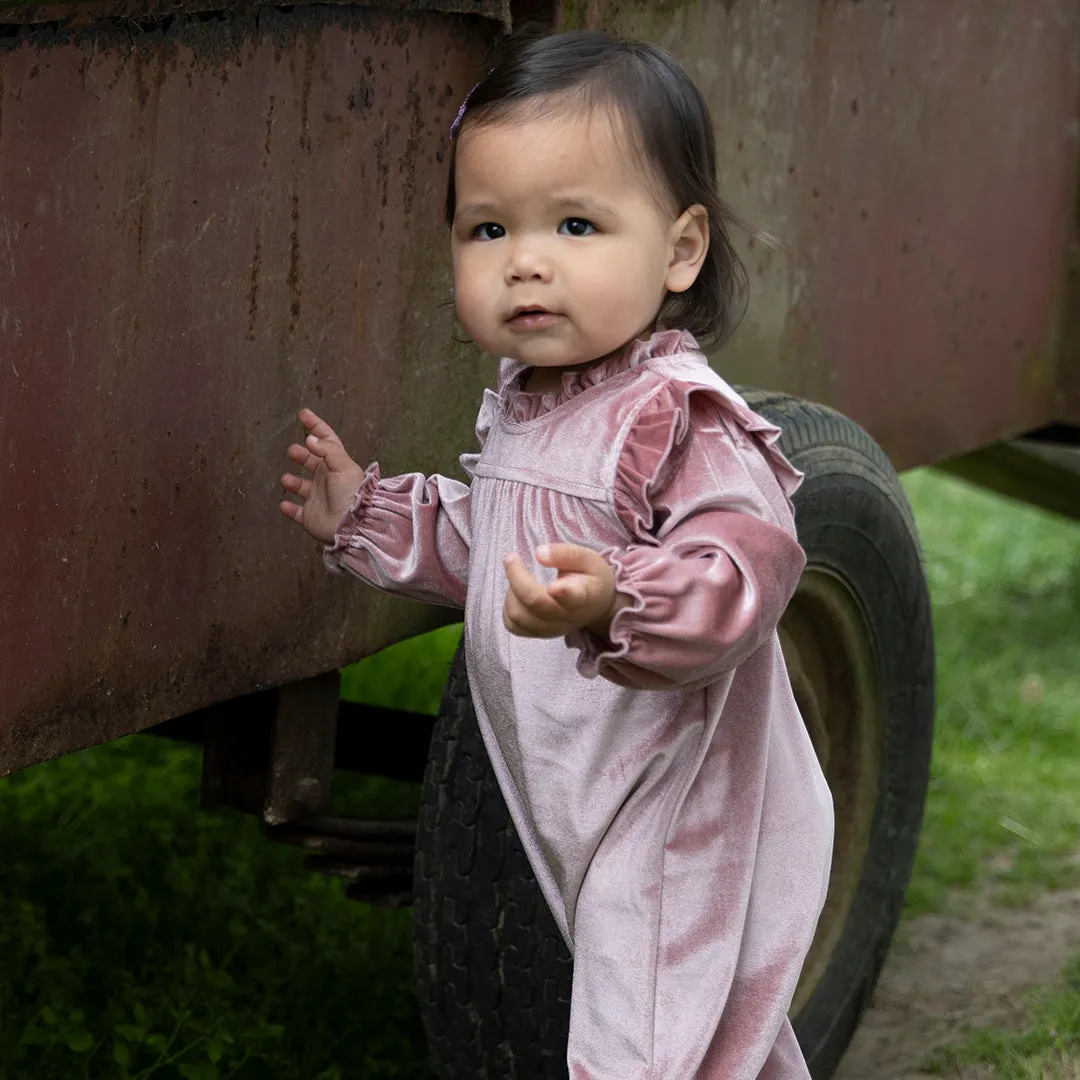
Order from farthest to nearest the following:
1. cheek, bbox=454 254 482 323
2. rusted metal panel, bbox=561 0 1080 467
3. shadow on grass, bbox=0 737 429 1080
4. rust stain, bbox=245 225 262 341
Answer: shadow on grass, bbox=0 737 429 1080, rusted metal panel, bbox=561 0 1080 467, rust stain, bbox=245 225 262 341, cheek, bbox=454 254 482 323

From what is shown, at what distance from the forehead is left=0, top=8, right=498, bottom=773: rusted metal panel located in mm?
272

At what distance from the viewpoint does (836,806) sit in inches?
105

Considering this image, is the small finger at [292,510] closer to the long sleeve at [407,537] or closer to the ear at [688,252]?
the long sleeve at [407,537]

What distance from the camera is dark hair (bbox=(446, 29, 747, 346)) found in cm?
173

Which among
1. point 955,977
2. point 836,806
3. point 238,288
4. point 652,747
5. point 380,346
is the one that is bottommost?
point 955,977

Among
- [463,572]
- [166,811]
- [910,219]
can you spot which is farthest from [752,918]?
[166,811]

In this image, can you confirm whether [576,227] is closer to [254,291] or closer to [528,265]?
[528,265]

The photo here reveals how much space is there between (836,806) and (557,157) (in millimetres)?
1271

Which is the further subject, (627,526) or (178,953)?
(178,953)

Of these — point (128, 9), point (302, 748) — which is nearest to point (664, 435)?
point (128, 9)

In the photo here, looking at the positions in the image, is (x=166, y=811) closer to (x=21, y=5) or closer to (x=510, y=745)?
(x=510, y=745)

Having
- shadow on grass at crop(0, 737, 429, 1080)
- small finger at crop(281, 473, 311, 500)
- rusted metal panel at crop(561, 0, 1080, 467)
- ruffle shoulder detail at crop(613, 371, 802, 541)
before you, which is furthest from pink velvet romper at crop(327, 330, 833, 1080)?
shadow on grass at crop(0, 737, 429, 1080)

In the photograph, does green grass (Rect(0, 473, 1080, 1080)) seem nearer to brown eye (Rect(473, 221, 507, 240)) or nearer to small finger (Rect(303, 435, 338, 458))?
small finger (Rect(303, 435, 338, 458))

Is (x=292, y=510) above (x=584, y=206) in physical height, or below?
below
